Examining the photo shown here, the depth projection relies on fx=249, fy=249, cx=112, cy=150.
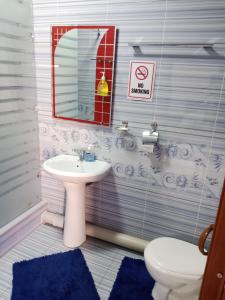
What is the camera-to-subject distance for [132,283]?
1875 mm

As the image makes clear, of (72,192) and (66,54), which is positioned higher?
(66,54)

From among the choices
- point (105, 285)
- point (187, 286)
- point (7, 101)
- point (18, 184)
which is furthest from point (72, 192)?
point (187, 286)

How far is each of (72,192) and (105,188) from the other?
0.32m

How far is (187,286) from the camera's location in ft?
4.89

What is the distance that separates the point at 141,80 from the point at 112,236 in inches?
53.4

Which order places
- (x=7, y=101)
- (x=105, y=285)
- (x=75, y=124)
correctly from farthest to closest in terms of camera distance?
(x=75, y=124), (x=7, y=101), (x=105, y=285)

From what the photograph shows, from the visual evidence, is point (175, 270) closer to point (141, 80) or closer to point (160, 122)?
point (160, 122)

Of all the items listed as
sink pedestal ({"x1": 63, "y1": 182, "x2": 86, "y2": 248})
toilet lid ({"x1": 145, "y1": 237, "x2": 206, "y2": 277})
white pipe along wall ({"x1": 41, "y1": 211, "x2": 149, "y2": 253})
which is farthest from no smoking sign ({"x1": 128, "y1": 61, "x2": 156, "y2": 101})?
white pipe along wall ({"x1": 41, "y1": 211, "x2": 149, "y2": 253})

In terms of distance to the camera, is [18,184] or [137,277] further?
[18,184]

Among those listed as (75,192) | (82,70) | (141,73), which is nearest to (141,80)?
(141,73)

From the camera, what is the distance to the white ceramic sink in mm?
1991

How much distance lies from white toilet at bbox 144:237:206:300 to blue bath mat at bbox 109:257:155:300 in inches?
5.3

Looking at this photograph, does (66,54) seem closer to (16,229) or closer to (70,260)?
(16,229)

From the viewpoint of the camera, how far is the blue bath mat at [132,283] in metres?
1.77
